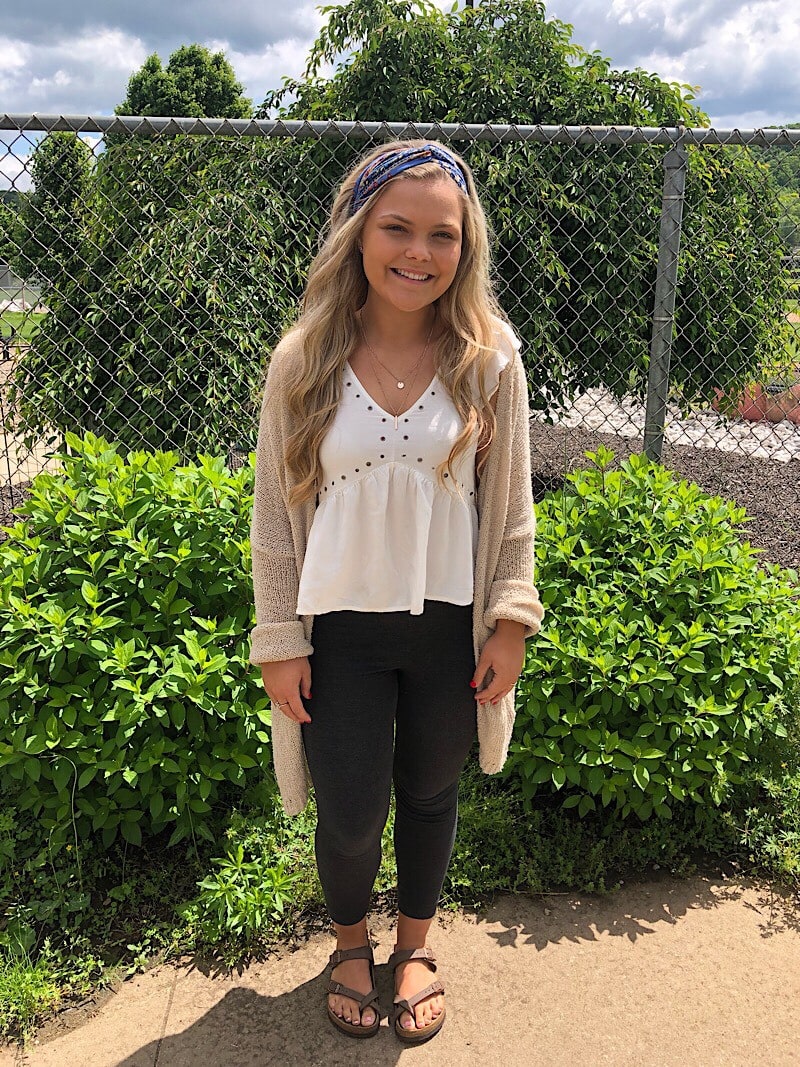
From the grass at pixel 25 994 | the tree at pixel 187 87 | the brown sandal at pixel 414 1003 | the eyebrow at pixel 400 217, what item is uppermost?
the tree at pixel 187 87

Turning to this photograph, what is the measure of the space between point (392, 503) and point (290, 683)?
1.44ft

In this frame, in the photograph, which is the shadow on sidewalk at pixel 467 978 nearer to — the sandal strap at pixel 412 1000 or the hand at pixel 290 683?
the sandal strap at pixel 412 1000

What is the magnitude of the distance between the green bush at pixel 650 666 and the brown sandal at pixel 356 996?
0.69 meters

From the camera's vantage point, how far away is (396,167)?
1671mm

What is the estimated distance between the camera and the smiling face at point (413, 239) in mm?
1670

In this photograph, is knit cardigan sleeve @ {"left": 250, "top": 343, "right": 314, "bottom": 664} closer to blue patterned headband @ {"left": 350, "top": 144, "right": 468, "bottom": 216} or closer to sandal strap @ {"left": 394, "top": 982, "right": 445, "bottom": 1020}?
blue patterned headband @ {"left": 350, "top": 144, "right": 468, "bottom": 216}

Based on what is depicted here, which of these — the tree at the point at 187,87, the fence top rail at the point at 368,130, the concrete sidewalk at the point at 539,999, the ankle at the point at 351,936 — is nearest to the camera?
the concrete sidewalk at the point at 539,999

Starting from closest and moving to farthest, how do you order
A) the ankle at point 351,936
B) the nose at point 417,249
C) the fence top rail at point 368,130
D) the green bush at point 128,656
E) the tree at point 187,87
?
the nose at point 417,249, the ankle at point 351,936, the green bush at point 128,656, the fence top rail at point 368,130, the tree at point 187,87

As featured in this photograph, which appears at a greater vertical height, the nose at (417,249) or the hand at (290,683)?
the nose at (417,249)

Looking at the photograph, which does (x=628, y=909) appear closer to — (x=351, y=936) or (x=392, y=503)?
(x=351, y=936)

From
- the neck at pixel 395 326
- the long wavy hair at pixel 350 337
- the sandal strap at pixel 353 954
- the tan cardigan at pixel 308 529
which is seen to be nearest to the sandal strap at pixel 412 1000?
the sandal strap at pixel 353 954

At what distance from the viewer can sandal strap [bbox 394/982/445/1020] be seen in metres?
2.08

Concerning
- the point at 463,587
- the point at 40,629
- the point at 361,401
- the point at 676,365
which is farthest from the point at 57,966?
the point at 676,365

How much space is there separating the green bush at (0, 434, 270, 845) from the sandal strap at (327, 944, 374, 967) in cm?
52
